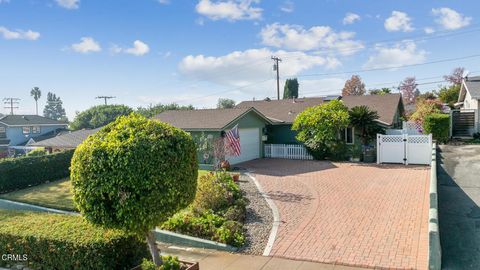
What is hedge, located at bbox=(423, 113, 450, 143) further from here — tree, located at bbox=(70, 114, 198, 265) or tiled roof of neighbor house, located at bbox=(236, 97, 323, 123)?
tree, located at bbox=(70, 114, 198, 265)

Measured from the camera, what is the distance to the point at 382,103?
980 inches

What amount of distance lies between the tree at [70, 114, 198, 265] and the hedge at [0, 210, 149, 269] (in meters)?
1.11

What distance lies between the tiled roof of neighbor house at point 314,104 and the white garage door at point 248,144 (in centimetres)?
222

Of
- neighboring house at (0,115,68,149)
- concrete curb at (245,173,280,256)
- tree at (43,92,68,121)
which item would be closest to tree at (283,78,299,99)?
concrete curb at (245,173,280,256)

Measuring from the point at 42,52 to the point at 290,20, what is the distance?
514 inches

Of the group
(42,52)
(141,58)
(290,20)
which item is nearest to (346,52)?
(290,20)

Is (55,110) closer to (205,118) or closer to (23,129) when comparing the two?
(23,129)

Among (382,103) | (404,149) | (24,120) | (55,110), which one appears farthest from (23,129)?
(55,110)

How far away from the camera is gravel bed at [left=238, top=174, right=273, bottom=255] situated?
850 cm

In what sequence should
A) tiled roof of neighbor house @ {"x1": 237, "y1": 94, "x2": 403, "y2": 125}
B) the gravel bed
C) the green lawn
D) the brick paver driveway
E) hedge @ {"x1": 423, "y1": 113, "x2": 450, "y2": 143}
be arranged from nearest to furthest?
the brick paver driveway → the gravel bed → the green lawn → tiled roof of neighbor house @ {"x1": 237, "y1": 94, "x2": 403, "y2": 125} → hedge @ {"x1": 423, "y1": 113, "x2": 450, "y2": 143}

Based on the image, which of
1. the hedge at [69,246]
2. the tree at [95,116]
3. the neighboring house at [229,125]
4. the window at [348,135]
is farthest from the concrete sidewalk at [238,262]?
the tree at [95,116]

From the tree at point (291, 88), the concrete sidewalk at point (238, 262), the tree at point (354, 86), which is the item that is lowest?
the concrete sidewalk at point (238, 262)

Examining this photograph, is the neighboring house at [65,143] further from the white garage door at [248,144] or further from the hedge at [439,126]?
the hedge at [439,126]

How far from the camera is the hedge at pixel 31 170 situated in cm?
1723
